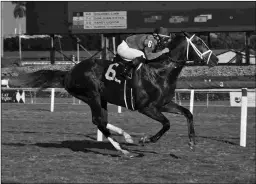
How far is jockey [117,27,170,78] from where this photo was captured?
9133 millimetres

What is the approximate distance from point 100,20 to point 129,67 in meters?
19.9

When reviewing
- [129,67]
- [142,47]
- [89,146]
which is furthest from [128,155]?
[142,47]

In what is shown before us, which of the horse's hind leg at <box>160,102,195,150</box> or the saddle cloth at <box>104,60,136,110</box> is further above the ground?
the saddle cloth at <box>104,60,136,110</box>

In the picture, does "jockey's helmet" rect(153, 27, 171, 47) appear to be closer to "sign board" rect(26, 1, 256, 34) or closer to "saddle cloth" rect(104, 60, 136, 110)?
"saddle cloth" rect(104, 60, 136, 110)

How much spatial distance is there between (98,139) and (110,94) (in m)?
2.20

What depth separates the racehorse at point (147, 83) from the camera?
9.13 metres

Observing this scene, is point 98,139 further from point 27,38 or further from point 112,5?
point 27,38

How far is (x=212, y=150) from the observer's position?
10406 millimetres

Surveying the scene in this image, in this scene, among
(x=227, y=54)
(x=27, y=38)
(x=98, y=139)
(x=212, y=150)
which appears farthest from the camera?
(x=27, y=38)

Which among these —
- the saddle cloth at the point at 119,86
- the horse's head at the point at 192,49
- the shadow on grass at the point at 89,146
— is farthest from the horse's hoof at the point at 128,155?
the horse's head at the point at 192,49

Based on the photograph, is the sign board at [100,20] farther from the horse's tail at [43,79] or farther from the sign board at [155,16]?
the horse's tail at [43,79]

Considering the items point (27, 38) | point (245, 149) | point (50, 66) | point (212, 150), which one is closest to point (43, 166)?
point (212, 150)

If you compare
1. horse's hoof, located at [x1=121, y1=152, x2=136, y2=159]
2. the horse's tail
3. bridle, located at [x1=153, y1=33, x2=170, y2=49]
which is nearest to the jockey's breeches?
bridle, located at [x1=153, y1=33, x2=170, y2=49]

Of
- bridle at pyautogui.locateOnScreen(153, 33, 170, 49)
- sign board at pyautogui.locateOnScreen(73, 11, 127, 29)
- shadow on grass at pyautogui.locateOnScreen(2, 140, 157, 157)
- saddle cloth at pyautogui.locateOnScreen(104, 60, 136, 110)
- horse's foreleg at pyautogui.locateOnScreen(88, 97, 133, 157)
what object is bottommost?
shadow on grass at pyautogui.locateOnScreen(2, 140, 157, 157)
